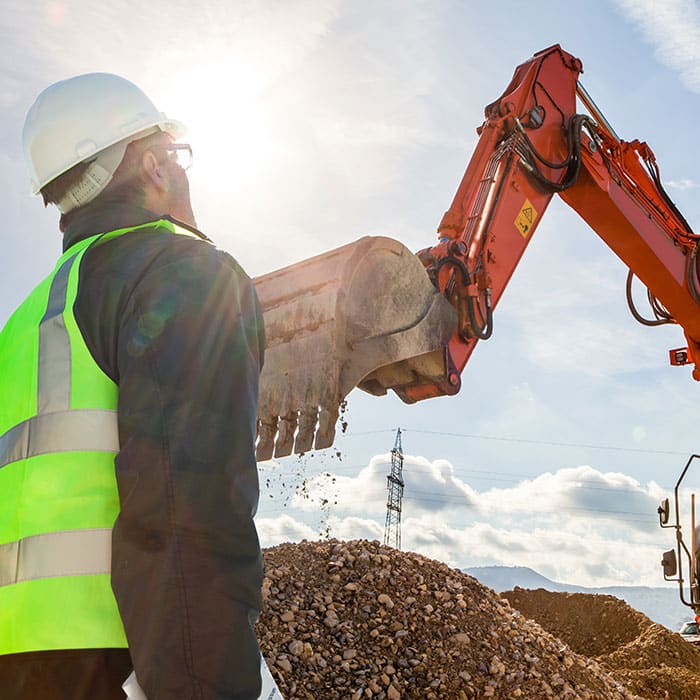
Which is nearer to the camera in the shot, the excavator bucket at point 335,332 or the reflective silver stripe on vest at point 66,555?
the reflective silver stripe on vest at point 66,555

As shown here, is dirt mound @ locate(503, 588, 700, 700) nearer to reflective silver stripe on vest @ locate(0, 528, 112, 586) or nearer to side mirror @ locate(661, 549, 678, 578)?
side mirror @ locate(661, 549, 678, 578)

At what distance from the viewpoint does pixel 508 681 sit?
17.8 feet

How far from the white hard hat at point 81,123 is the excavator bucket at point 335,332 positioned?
230cm

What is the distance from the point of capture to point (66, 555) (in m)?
1.63

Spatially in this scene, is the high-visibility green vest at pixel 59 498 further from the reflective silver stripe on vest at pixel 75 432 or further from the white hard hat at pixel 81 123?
the white hard hat at pixel 81 123

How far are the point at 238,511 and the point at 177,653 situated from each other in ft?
0.87

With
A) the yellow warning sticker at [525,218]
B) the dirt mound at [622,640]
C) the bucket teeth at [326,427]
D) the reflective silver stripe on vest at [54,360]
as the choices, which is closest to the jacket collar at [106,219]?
the reflective silver stripe on vest at [54,360]

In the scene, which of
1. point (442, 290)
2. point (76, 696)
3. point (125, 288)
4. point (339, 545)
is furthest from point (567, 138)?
point (76, 696)

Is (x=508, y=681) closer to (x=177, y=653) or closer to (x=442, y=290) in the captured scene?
(x=442, y=290)

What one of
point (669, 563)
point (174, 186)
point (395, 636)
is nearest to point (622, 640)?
point (669, 563)

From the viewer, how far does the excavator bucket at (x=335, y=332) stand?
4391mm

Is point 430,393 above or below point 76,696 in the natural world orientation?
→ above

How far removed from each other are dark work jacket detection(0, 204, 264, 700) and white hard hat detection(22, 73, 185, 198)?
48 cm

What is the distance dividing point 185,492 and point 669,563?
7501mm
